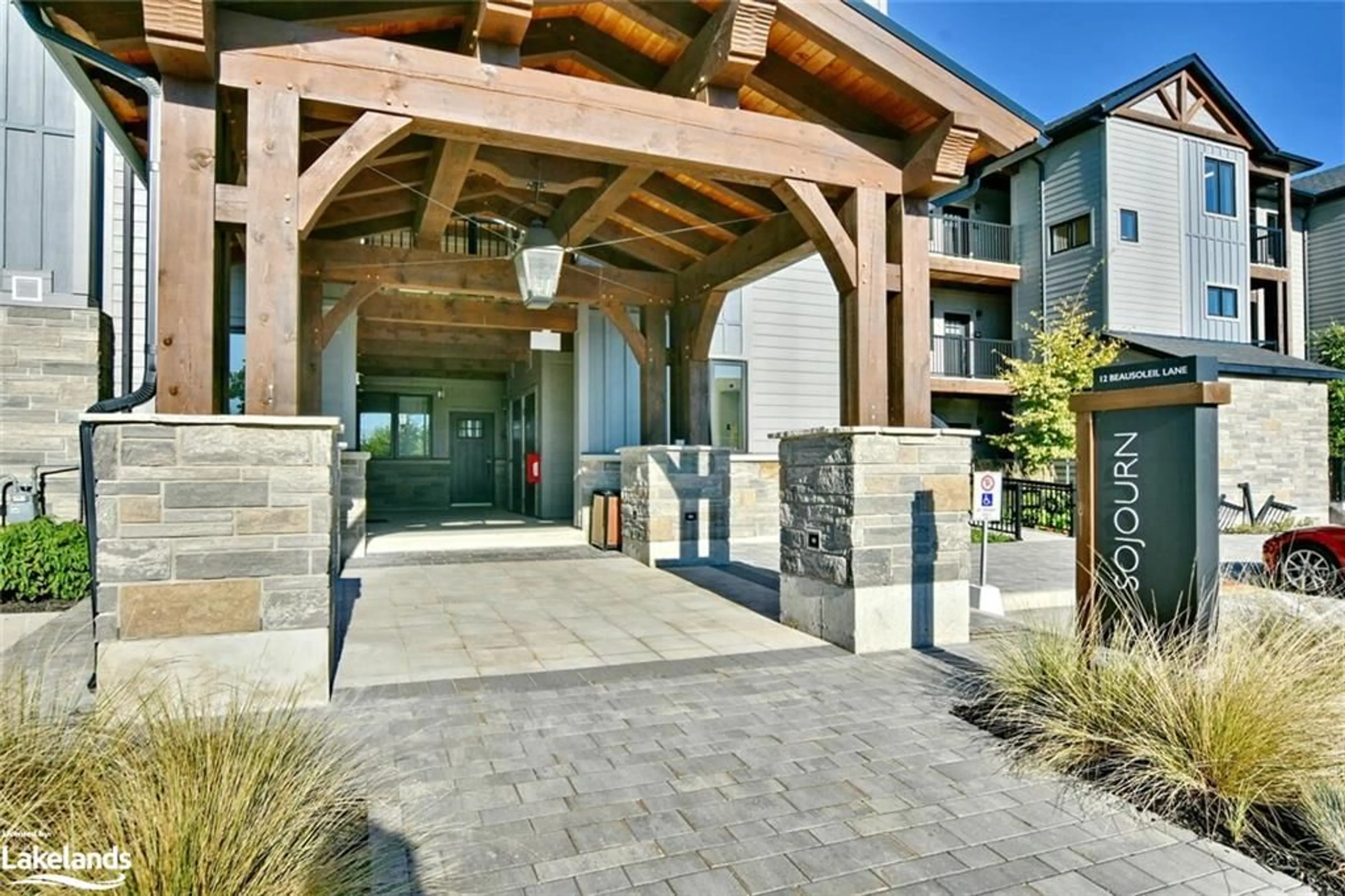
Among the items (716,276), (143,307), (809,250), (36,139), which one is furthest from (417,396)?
(809,250)

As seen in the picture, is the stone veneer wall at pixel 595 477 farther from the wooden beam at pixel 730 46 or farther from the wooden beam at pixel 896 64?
the wooden beam at pixel 896 64

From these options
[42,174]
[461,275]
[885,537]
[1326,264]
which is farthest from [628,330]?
[1326,264]

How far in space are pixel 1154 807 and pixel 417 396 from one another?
15.6 meters

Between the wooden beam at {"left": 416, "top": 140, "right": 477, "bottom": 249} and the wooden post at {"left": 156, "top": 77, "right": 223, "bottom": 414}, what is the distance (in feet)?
4.52

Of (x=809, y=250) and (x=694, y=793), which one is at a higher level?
(x=809, y=250)

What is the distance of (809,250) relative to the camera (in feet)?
21.1

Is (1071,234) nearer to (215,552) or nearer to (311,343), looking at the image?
(311,343)

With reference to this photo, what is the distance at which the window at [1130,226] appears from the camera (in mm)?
15406

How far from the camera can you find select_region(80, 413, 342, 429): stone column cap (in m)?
3.43

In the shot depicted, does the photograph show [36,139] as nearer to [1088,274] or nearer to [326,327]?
[326,327]

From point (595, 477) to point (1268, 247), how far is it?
18.2 metres

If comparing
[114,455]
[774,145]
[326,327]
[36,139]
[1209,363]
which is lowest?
[114,455]

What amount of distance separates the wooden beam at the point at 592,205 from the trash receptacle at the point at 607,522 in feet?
10.7

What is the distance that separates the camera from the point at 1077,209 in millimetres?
15734
